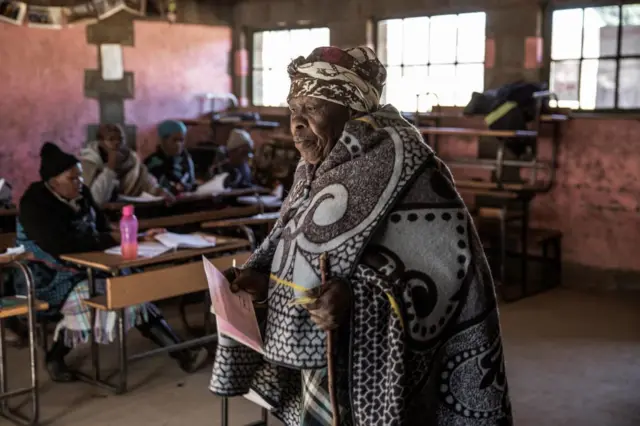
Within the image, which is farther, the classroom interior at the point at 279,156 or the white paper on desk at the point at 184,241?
the white paper on desk at the point at 184,241

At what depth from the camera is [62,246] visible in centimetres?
372

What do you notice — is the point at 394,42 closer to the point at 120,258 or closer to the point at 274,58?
the point at 274,58

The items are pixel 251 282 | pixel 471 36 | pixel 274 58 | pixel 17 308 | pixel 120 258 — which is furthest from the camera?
pixel 274 58

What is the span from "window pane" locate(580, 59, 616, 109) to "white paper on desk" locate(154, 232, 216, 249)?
3.26m

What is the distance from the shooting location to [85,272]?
12.6 feet

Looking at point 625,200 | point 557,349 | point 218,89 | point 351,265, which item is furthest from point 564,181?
point 351,265

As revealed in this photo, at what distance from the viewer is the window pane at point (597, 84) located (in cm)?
558

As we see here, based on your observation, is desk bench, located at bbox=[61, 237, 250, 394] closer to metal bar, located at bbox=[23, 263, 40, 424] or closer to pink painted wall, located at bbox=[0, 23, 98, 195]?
metal bar, located at bbox=[23, 263, 40, 424]

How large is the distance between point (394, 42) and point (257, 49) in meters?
1.93

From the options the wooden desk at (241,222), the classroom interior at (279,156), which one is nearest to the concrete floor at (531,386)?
the classroom interior at (279,156)

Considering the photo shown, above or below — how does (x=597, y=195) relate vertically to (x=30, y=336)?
above

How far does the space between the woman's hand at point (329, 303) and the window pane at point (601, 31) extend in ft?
15.8

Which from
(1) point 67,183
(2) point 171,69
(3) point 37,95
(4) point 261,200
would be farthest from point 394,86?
(1) point 67,183

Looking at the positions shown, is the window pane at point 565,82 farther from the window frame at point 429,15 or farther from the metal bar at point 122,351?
the metal bar at point 122,351
